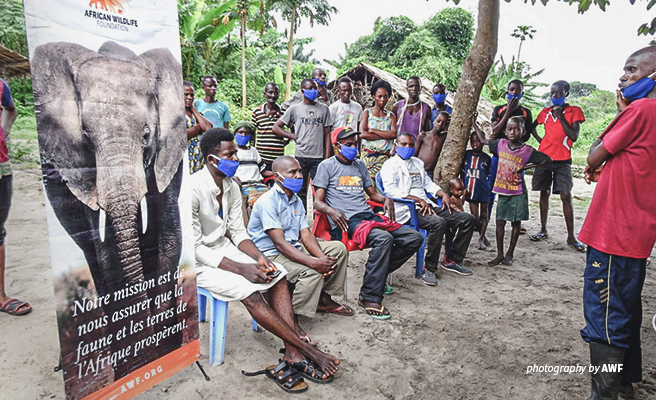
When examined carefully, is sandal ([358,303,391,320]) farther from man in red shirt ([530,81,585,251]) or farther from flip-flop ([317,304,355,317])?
man in red shirt ([530,81,585,251])

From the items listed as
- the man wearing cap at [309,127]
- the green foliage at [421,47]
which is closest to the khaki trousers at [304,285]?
the man wearing cap at [309,127]

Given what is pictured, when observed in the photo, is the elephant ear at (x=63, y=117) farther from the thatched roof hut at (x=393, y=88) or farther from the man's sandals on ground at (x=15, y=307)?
the thatched roof hut at (x=393, y=88)

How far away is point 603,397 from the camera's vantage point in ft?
7.18

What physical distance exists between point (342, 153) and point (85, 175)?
2.35 metres

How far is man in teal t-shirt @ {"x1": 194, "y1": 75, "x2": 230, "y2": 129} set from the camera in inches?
197

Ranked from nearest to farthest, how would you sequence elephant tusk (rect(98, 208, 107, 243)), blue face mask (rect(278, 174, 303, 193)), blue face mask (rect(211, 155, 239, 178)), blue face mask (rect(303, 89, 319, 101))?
1. elephant tusk (rect(98, 208, 107, 243))
2. blue face mask (rect(211, 155, 239, 178))
3. blue face mask (rect(278, 174, 303, 193))
4. blue face mask (rect(303, 89, 319, 101))

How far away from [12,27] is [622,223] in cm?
1385

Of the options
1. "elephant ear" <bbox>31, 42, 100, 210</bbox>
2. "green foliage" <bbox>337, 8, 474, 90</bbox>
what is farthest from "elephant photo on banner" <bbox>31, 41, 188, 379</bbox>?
"green foliage" <bbox>337, 8, 474, 90</bbox>

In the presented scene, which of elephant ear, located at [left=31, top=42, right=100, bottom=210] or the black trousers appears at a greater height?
elephant ear, located at [left=31, top=42, right=100, bottom=210]

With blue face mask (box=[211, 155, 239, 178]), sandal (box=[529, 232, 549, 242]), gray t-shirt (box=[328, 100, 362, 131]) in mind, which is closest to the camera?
blue face mask (box=[211, 155, 239, 178])

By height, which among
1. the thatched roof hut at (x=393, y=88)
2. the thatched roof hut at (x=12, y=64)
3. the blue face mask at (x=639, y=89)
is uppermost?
the thatched roof hut at (x=393, y=88)

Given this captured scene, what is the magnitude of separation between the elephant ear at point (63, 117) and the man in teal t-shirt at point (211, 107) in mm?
3245

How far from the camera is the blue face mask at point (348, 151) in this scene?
374cm

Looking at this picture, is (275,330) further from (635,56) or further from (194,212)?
(635,56)
